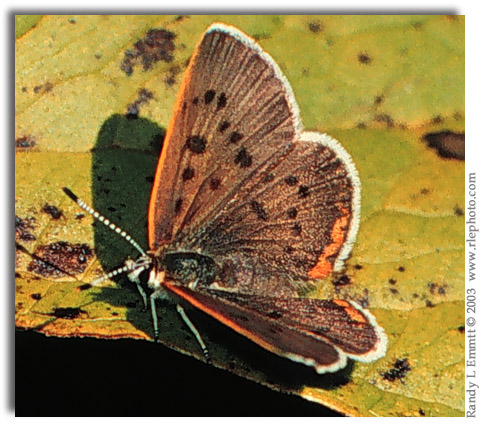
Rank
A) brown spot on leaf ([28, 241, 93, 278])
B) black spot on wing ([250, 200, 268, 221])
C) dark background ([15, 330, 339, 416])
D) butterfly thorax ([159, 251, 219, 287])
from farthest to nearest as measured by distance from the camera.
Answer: black spot on wing ([250, 200, 268, 221]), butterfly thorax ([159, 251, 219, 287]), brown spot on leaf ([28, 241, 93, 278]), dark background ([15, 330, 339, 416])

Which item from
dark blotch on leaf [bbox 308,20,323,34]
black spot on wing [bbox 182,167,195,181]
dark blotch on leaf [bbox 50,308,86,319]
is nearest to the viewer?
dark blotch on leaf [bbox 50,308,86,319]

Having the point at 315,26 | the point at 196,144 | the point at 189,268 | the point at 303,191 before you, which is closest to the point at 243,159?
the point at 196,144

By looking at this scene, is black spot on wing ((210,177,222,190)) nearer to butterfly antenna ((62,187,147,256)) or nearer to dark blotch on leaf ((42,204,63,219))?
butterfly antenna ((62,187,147,256))

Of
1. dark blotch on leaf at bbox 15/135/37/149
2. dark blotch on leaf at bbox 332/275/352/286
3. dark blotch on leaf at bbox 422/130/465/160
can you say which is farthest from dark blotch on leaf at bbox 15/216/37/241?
dark blotch on leaf at bbox 422/130/465/160

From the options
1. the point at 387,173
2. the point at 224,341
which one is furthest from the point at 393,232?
the point at 224,341

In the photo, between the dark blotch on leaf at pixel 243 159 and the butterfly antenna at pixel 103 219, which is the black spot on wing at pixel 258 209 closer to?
the dark blotch on leaf at pixel 243 159

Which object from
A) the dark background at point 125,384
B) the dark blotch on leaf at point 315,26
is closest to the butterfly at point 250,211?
the dark background at point 125,384

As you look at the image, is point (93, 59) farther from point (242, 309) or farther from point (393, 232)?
point (393, 232)

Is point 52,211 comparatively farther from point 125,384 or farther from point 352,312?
point 352,312
